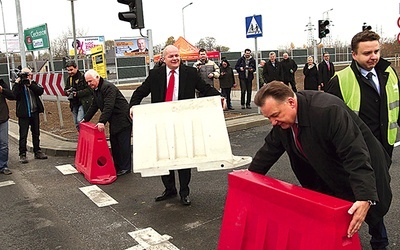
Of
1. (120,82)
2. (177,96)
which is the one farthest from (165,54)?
(120,82)

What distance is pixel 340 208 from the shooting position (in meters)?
2.30

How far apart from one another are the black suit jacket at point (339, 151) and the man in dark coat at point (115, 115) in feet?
Result: 13.7

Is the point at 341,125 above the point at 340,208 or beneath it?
above

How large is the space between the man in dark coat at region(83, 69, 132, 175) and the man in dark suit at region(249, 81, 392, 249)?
424 cm

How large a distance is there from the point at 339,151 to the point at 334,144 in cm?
6

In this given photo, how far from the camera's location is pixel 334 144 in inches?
99.6

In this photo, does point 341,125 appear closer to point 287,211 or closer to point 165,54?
point 287,211

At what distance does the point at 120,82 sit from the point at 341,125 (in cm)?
3864

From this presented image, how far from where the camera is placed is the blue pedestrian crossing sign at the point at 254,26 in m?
12.0

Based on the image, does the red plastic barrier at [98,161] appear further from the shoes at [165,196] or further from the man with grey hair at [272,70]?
the man with grey hair at [272,70]

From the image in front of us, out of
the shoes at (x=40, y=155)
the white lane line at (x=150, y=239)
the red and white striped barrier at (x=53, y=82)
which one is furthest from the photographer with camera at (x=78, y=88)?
the white lane line at (x=150, y=239)

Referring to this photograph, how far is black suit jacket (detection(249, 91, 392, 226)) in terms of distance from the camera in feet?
7.93

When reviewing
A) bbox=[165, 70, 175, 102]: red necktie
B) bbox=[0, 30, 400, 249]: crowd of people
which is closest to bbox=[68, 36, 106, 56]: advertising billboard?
bbox=[0, 30, 400, 249]: crowd of people

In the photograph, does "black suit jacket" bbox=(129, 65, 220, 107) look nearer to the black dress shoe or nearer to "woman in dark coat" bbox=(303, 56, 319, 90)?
the black dress shoe
